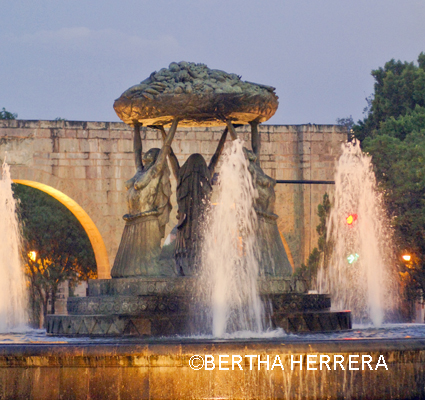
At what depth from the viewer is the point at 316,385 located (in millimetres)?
6223

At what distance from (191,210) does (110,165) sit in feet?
34.4

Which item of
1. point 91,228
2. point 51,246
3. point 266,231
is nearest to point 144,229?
point 266,231

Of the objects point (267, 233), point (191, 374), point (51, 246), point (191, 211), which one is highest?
point (51, 246)

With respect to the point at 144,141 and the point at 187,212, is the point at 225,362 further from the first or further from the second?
the point at 144,141

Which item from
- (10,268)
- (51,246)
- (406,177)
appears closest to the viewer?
(10,268)

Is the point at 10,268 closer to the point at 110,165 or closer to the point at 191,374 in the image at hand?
the point at 110,165

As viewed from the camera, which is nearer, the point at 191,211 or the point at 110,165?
the point at 191,211

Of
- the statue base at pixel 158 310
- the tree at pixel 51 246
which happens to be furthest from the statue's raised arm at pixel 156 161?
the tree at pixel 51 246

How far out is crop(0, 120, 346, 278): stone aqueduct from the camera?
2000 centimetres

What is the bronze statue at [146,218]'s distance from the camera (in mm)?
9367

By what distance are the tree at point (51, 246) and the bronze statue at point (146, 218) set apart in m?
15.7

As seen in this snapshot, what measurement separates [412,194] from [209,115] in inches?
333

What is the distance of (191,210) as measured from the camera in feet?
33.2

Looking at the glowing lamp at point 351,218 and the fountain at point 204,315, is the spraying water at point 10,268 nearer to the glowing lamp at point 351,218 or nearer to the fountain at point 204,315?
the fountain at point 204,315
